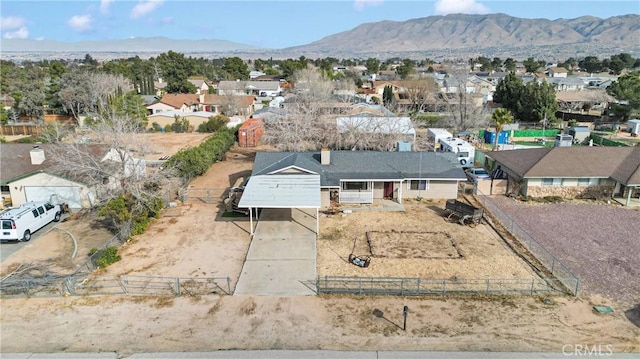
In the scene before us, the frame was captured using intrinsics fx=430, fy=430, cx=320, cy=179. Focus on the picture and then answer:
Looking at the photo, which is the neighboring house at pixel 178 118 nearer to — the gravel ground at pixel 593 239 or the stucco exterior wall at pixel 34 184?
the stucco exterior wall at pixel 34 184

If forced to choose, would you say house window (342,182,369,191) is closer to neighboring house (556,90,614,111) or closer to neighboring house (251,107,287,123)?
neighboring house (251,107,287,123)

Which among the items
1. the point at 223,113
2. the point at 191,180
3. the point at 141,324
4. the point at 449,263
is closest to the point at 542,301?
the point at 449,263

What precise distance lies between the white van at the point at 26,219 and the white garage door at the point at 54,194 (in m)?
1.35

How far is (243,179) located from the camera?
3488cm

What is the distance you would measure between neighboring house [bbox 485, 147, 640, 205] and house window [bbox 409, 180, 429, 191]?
664 cm

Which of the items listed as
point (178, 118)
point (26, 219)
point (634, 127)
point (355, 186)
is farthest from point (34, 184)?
point (634, 127)

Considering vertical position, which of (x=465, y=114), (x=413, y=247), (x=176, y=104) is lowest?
(x=413, y=247)

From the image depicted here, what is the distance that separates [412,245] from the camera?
22.9 m

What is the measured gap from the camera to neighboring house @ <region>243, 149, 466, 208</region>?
28609mm

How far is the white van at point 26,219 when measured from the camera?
893 inches

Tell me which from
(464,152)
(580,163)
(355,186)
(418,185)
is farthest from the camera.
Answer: (464,152)

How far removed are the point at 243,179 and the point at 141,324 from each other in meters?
19.5

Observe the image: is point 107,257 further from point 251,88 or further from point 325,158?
point 251,88

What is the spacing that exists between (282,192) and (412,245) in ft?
25.8
